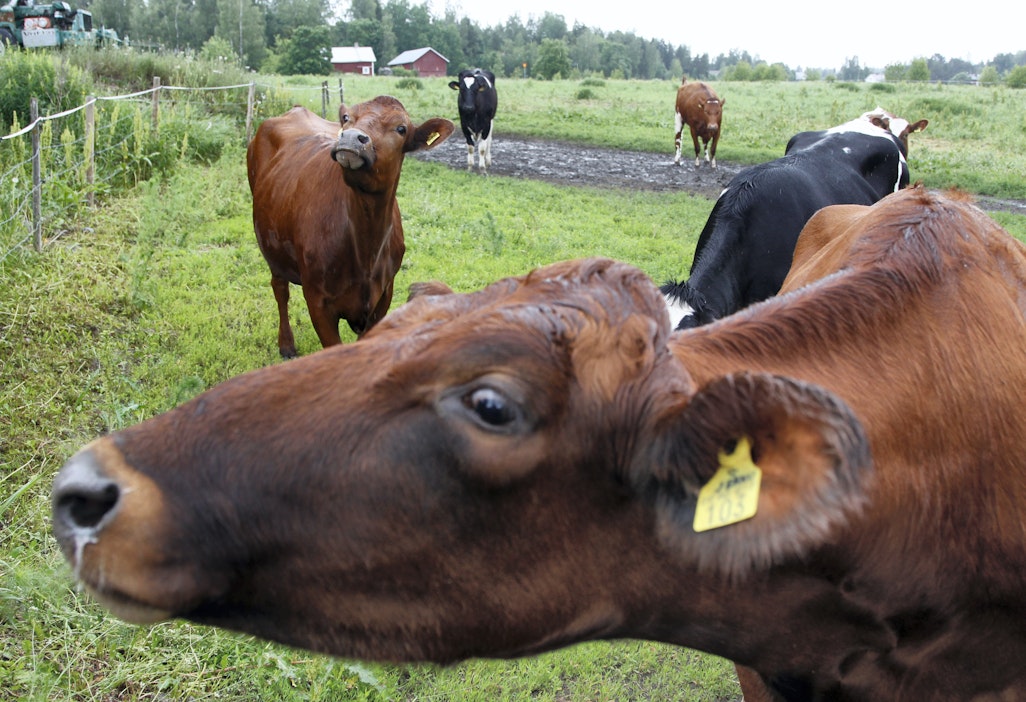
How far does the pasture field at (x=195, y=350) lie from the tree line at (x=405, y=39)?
4249cm

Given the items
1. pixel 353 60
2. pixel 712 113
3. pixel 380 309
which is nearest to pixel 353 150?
pixel 380 309

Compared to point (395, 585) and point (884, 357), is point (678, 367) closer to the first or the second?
point (884, 357)

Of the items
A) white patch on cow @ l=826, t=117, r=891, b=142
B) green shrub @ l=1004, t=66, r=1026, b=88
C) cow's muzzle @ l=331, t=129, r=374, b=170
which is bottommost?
cow's muzzle @ l=331, t=129, r=374, b=170

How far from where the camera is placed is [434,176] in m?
14.1

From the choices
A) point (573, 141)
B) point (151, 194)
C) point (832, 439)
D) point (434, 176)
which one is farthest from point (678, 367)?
point (573, 141)

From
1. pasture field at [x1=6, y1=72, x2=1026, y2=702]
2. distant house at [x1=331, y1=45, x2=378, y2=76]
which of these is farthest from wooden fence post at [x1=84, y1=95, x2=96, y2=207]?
distant house at [x1=331, y1=45, x2=378, y2=76]

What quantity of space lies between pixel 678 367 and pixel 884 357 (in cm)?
60

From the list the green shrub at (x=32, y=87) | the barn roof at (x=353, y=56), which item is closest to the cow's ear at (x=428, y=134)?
the green shrub at (x=32, y=87)

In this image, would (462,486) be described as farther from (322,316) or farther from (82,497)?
(322,316)

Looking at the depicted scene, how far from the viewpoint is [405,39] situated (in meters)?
103

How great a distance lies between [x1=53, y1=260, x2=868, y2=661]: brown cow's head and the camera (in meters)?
1.47

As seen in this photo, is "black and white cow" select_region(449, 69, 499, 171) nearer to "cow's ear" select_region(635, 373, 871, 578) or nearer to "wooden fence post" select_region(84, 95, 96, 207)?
"wooden fence post" select_region(84, 95, 96, 207)

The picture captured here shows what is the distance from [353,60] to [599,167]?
73288 millimetres

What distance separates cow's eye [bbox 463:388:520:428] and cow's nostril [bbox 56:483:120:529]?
0.67 meters
